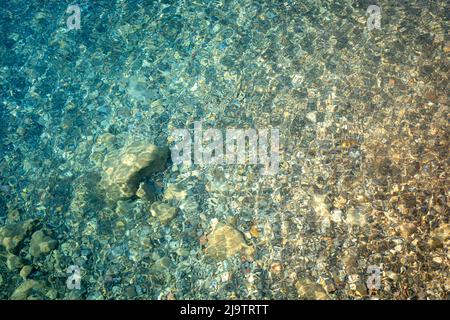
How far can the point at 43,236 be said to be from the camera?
14.4ft

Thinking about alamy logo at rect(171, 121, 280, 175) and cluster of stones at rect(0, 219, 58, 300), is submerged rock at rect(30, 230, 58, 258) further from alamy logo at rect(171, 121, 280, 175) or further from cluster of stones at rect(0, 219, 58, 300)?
alamy logo at rect(171, 121, 280, 175)

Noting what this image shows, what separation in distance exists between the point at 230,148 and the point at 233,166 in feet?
0.95

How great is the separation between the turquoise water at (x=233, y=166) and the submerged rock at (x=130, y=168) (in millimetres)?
45

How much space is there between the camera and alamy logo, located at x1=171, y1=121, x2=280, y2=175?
452 cm

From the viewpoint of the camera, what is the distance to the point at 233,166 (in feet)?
14.9

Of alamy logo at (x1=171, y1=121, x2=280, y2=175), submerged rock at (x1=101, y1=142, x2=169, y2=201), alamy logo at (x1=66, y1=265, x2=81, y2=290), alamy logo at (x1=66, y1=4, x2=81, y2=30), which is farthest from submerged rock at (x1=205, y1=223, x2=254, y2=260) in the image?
alamy logo at (x1=66, y1=4, x2=81, y2=30)

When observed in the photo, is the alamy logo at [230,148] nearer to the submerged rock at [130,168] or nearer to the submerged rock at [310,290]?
the submerged rock at [130,168]

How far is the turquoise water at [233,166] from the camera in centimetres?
383

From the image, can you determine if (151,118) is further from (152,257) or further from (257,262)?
(257,262)

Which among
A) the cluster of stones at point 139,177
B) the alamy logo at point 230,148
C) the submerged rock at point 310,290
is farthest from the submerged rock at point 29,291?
the submerged rock at point 310,290

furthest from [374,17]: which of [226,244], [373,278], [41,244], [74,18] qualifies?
[41,244]

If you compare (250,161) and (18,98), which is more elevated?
(18,98)

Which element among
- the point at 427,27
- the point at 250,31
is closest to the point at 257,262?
the point at 250,31
